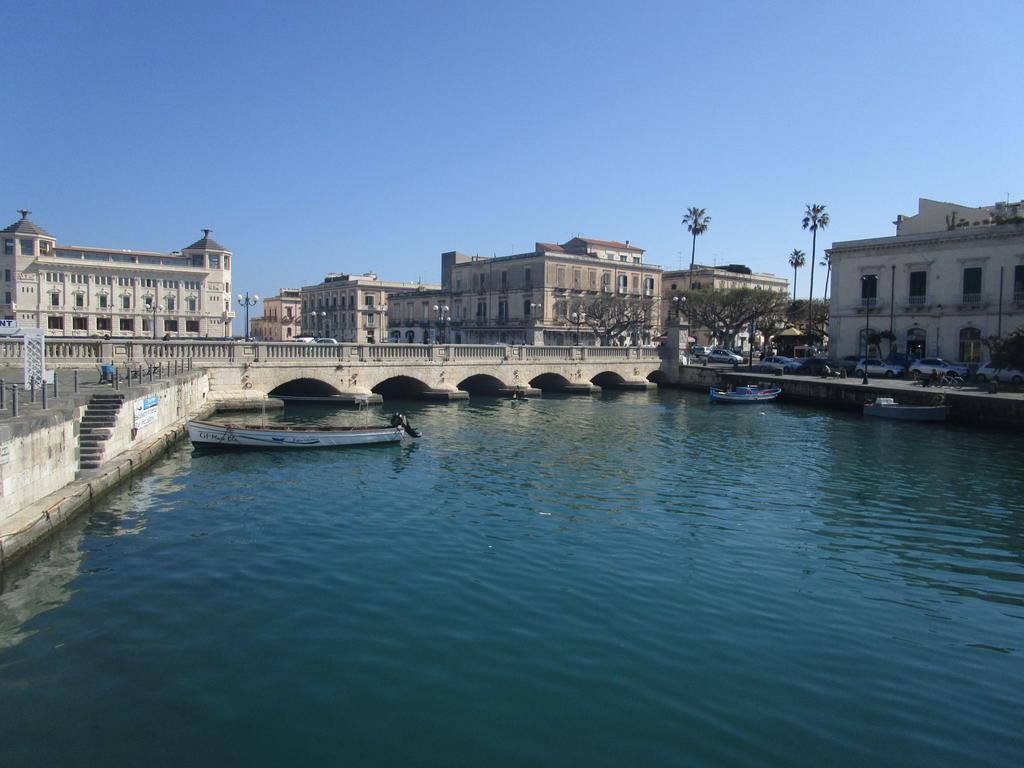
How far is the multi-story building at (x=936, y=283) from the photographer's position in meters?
59.7

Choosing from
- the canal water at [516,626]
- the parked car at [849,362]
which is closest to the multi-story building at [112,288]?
the parked car at [849,362]

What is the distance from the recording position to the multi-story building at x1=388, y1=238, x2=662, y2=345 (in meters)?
93.0

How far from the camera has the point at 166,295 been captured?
98000 mm

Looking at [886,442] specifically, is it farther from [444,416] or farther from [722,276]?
[722,276]

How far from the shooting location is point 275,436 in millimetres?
31203

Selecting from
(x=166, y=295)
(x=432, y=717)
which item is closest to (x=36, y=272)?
(x=166, y=295)

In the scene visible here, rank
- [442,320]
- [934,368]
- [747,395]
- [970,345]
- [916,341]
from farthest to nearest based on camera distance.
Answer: [442,320] < [916,341] < [970,345] < [934,368] < [747,395]

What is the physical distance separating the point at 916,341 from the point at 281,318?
409ft

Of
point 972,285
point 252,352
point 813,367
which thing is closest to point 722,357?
point 813,367

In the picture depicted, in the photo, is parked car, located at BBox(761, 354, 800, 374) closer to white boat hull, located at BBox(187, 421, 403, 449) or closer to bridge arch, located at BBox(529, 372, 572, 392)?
bridge arch, located at BBox(529, 372, 572, 392)

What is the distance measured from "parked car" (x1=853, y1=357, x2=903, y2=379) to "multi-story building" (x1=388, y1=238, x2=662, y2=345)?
26.0 m

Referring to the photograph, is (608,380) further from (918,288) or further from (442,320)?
(442,320)

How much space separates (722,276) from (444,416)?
76669 millimetres

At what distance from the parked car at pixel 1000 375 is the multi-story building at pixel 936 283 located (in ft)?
24.1
